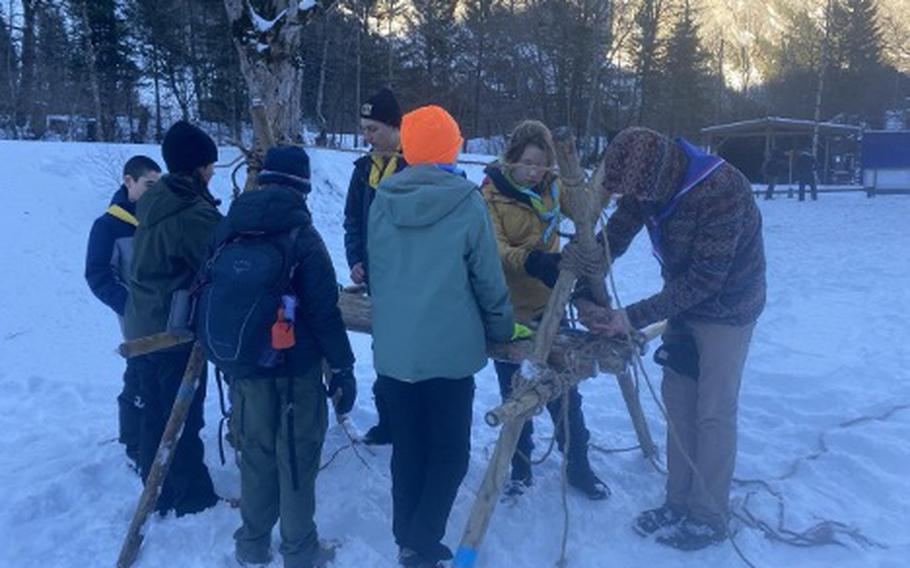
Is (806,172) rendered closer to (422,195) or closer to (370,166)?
(370,166)

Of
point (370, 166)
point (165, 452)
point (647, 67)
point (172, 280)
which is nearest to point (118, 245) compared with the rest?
point (172, 280)

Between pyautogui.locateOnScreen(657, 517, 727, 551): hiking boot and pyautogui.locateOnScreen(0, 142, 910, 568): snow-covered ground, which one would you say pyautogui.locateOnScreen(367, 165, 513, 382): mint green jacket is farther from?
pyautogui.locateOnScreen(657, 517, 727, 551): hiking boot

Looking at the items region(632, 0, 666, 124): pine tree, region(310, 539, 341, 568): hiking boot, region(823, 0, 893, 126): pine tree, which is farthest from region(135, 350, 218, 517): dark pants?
region(823, 0, 893, 126): pine tree

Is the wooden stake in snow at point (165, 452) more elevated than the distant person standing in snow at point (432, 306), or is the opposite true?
the distant person standing in snow at point (432, 306)

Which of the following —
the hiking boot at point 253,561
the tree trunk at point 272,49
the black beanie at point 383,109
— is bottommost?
the hiking boot at point 253,561

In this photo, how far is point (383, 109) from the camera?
398 centimetres

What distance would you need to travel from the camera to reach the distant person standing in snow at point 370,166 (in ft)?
13.0

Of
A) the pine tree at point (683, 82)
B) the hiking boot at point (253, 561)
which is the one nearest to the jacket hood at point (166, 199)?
the hiking boot at point (253, 561)

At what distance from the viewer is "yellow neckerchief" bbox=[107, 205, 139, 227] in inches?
153

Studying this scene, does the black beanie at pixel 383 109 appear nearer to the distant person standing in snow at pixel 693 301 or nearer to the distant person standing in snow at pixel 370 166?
the distant person standing in snow at pixel 370 166

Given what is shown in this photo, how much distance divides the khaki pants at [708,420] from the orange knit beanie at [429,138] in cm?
130

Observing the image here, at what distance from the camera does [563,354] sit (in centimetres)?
313

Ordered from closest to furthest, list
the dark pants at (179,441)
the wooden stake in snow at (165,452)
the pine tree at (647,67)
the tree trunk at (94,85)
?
the wooden stake in snow at (165,452) < the dark pants at (179,441) < the tree trunk at (94,85) < the pine tree at (647,67)

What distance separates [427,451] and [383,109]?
1.81 metres
